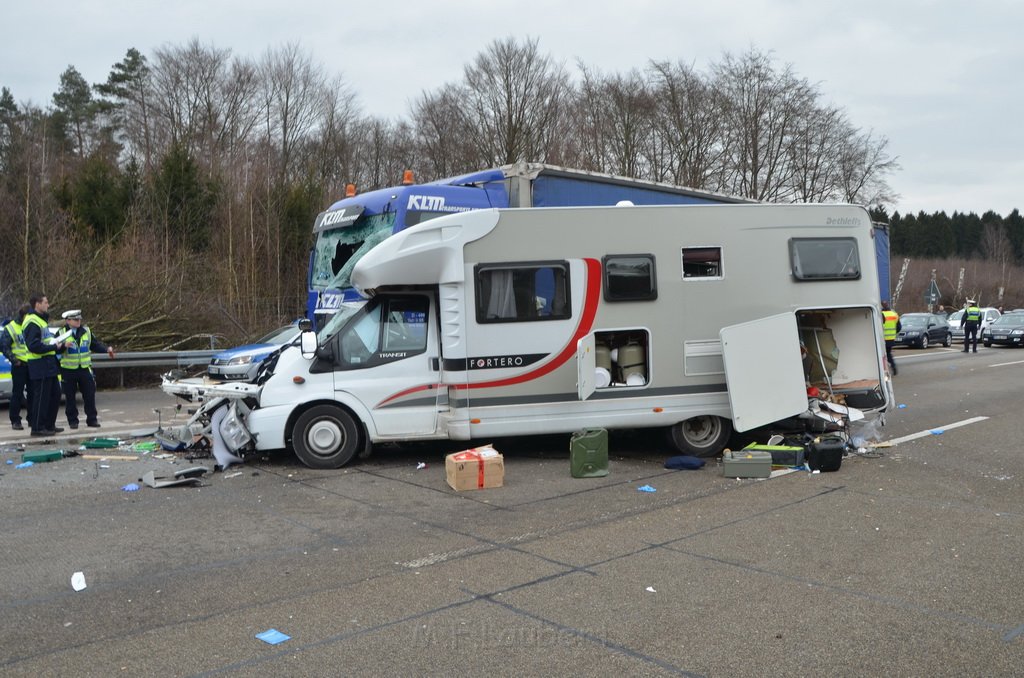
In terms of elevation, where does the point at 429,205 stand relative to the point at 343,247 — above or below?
above

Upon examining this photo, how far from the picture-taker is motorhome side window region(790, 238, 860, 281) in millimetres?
10406

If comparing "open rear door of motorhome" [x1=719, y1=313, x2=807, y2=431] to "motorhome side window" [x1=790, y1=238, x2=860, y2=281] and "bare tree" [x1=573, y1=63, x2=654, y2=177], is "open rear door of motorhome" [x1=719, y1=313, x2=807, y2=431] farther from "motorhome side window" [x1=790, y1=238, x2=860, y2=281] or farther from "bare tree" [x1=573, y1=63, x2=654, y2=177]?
"bare tree" [x1=573, y1=63, x2=654, y2=177]

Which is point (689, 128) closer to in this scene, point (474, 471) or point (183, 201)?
point (183, 201)

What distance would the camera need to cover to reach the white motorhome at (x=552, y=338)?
31.9 ft

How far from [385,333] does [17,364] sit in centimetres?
624

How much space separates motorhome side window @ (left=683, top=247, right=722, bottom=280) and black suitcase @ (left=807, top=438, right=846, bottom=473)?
2.14 m

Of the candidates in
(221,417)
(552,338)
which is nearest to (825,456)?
(552,338)

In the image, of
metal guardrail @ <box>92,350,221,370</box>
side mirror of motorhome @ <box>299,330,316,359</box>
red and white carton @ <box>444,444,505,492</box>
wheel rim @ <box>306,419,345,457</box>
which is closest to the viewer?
red and white carton @ <box>444,444,505,492</box>

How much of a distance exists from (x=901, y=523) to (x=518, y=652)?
4.08 metres

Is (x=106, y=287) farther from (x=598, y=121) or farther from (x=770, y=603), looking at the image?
(x=598, y=121)

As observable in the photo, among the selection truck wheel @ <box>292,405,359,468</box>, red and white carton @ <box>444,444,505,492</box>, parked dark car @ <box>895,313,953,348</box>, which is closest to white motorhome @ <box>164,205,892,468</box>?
truck wheel @ <box>292,405,359,468</box>

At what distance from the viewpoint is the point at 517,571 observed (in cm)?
604

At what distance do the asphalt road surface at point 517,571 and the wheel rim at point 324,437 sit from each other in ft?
0.90

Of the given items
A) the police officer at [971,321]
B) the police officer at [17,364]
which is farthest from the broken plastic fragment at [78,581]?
the police officer at [971,321]
